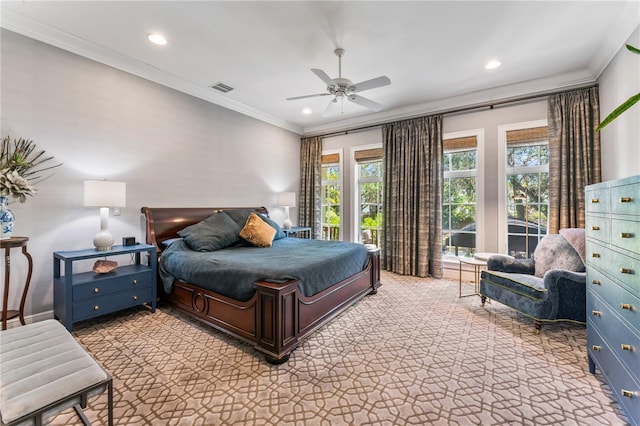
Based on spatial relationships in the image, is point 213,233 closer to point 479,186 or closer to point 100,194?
point 100,194

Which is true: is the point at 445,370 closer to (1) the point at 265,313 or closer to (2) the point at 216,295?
(1) the point at 265,313

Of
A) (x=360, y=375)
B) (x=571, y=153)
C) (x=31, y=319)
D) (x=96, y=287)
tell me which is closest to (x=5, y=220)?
(x=96, y=287)

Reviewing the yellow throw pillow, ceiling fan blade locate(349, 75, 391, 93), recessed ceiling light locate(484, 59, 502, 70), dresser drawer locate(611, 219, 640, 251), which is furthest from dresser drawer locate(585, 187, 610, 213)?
the yellow throw pillow

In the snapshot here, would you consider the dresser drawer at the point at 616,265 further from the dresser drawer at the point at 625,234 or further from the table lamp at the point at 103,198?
the table lamp at the point at 103,198

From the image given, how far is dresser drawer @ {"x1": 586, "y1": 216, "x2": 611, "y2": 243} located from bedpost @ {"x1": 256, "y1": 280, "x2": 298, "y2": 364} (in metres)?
2.12

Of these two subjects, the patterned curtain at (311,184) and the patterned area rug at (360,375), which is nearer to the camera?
the patterned area rug at (360,375)

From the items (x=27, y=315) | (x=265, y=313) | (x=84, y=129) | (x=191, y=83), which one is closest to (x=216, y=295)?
(x=265, y=313)

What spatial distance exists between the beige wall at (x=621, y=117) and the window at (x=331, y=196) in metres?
3.94

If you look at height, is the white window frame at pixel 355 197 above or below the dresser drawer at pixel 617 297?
above

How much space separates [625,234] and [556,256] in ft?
5.87

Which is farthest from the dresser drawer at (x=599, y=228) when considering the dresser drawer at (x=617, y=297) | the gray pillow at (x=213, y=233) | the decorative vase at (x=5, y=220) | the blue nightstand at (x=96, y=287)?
the decorative vase at (x=5, y=220)

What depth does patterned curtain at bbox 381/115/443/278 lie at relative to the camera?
14.6ft

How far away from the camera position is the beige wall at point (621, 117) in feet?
8.04

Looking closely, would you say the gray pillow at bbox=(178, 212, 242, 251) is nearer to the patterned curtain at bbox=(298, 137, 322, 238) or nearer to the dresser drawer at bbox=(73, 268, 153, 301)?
the dresser drawer at bbox=(73, 268, 153, 301)
